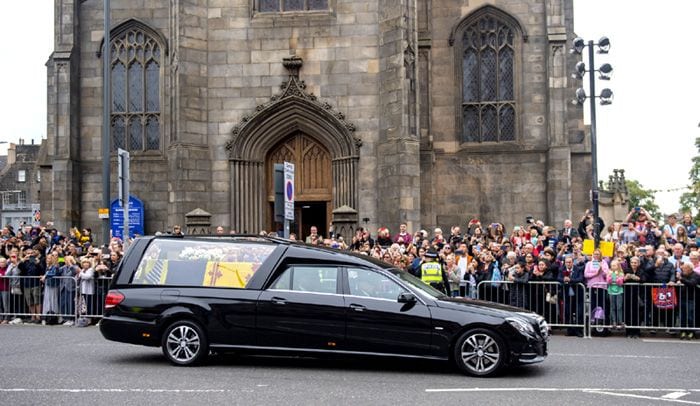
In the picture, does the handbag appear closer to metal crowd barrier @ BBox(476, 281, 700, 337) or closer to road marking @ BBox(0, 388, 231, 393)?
metal crowd barrier @ BBox(476, 281, 700, 337)

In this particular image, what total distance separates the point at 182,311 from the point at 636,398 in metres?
5.71

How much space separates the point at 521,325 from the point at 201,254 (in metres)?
4.29

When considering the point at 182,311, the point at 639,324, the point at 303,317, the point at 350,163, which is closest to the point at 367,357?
the point at 303,317

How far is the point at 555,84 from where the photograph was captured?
987 inches

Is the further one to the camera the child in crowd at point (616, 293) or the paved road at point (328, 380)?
the child in crowd at point (616, 293)

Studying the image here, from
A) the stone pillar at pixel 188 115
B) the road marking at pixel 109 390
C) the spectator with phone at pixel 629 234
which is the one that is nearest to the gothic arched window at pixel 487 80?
the stone pillar at pixel 188 115

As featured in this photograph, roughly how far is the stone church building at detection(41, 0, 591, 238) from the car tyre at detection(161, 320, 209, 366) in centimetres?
1238

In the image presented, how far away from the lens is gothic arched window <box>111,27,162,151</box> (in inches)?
1054

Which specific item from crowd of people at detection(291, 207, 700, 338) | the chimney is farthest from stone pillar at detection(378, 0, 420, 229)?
the chimney

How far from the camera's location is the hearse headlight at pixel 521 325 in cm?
1091

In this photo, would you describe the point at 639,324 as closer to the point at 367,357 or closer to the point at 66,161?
the point at 367,357

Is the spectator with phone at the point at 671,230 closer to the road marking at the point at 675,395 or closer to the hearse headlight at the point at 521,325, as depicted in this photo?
the hearse headlight at the point at 521,325

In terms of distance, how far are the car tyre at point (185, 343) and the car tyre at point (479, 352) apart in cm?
330

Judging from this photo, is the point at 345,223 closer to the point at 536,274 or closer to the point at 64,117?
the point at 536,274
